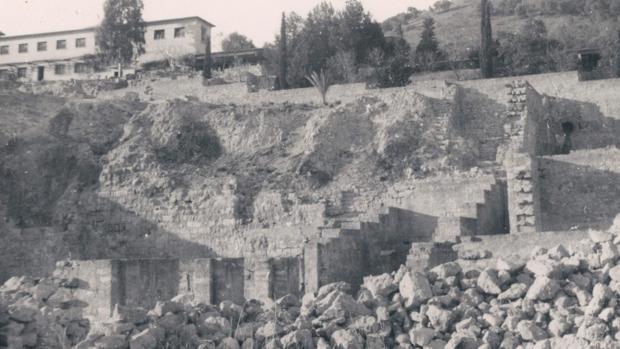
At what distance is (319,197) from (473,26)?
42994 millimetres

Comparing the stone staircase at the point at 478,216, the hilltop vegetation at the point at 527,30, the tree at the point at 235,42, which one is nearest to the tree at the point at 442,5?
the hilltop vegetation at the point at 527,30

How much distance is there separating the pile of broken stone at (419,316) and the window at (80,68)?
4201 centimetres

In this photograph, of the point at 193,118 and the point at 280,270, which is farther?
the point at 193,118

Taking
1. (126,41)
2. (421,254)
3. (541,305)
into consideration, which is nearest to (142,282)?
(421,254)

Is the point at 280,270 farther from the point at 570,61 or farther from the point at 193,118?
the point at 570,61

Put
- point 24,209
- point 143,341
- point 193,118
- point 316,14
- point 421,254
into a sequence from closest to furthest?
point 143,341 → point 421,254 → point 24,209 → point 193,118 → point 316,14

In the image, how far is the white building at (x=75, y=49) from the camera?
57.4 meters

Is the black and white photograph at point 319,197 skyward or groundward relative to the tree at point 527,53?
groundward

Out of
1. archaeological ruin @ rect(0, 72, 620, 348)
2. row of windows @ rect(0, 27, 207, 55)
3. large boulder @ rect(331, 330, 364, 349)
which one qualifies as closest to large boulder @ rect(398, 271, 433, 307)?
large boulder @ rect(331, 330, 364, 349)

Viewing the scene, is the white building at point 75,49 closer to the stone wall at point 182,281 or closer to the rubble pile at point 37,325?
the stone wall at point 182,281

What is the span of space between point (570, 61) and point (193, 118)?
17.3 meters

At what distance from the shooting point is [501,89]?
34.9 meters

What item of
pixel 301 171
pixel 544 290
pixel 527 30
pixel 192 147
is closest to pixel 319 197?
pixel 301 171

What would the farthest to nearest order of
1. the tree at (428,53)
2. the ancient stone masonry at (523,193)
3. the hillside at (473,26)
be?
the hillside at (473,26), the tree at (428,53), the ancient stone masonry at (523,193)
